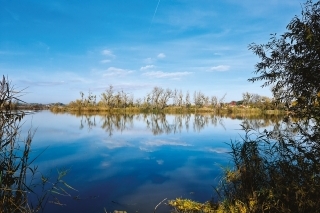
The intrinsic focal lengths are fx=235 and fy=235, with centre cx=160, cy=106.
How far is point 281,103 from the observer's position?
178 inches

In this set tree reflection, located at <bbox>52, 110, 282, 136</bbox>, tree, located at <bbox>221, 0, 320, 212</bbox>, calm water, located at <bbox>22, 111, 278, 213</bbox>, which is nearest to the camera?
tree, located at <bbox>221, 0, 320, 212</bbox>

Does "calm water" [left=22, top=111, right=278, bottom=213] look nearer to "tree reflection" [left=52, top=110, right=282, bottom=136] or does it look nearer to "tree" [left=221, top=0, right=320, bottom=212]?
"tree" [left=221, top=0, right=320, bottom=212]

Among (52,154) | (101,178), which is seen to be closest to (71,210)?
(101,178)

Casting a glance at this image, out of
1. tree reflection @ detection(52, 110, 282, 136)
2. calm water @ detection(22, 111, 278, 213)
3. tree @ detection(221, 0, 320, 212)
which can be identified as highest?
tree @ detection(221, 0, 320, 212)

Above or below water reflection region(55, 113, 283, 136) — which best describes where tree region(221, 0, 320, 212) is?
above

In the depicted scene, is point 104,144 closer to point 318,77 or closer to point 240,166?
point 240,166

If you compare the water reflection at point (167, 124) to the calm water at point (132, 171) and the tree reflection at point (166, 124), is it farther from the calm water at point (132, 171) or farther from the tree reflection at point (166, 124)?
the calm water at point (132, 171)

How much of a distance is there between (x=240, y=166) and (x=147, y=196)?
297 centimetres

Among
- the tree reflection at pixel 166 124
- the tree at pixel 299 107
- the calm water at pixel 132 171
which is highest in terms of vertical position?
the tree at pixel 299 107

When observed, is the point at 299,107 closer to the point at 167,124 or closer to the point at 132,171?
the point at 132,171

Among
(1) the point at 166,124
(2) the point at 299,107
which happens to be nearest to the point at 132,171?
(2) the point at 299,107

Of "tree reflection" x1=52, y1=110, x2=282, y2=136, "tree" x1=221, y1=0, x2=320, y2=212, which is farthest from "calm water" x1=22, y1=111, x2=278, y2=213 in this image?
"tree reflection" x1=52, y1=110, x2=282, y2=136

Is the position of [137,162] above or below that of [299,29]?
below

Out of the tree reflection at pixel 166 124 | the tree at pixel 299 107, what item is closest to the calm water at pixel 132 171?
the tree at pixel 299 107
